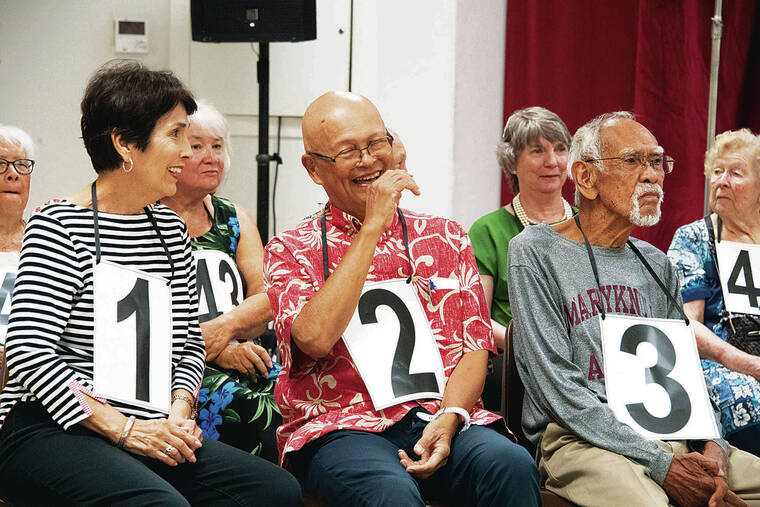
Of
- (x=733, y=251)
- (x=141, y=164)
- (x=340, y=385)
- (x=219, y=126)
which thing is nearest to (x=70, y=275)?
(x=141, y=164)

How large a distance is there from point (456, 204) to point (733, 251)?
1784 mm

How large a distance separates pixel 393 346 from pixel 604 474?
607 millimetres

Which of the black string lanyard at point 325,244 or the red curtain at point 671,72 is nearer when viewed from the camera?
the black string lanyard at point 325,244

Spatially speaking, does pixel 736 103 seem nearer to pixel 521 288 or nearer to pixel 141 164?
pixel 521 288

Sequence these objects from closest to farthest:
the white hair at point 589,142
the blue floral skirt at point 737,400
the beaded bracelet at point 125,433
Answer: the beaded bracelet at point 125,433
the white hair at point 589,142
the blue floral skirt at point 737,400

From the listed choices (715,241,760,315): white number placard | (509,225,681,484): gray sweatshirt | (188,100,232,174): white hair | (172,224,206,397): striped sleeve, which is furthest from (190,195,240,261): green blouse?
(715,241,760,315): white number placard

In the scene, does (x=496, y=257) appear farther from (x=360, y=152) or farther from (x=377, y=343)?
(x=377, y=343)

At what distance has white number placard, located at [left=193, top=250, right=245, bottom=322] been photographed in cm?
309

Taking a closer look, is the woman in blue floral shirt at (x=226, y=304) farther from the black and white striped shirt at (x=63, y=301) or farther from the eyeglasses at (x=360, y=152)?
the eyeglasses at (x=360, y=152)

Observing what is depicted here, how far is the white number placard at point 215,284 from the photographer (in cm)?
309

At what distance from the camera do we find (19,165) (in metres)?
3.24

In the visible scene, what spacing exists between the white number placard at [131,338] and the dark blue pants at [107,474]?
0.13 meters

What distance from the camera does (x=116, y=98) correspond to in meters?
2.17

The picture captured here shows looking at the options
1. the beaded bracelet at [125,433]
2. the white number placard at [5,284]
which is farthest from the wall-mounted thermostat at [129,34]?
the beaded bracelet at [125,433]
